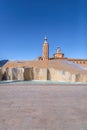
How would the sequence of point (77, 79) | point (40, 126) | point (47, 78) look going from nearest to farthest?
point (40, 126), point (77, 79), point (47, 78)

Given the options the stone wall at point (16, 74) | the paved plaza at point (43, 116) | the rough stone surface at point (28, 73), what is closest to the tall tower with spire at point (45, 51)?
the rough stone surface at point (28, 73)

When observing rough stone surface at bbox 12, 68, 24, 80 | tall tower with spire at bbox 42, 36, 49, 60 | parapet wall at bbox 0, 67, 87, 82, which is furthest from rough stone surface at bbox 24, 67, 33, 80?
tall tower with spire at bbox 42, 36, 49, 60

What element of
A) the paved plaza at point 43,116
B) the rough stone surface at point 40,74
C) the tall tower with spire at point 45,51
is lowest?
the paved plaza at point 43,116

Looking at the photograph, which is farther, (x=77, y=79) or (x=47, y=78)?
(x=47, y=78)

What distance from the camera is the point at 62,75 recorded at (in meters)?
16.4

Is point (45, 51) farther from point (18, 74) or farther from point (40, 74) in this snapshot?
point (18, 74)

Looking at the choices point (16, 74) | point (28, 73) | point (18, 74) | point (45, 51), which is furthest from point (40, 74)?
point (45, 51)

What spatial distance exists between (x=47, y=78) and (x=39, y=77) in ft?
2.38

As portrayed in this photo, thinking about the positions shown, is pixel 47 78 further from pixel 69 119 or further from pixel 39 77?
pixel 69 119

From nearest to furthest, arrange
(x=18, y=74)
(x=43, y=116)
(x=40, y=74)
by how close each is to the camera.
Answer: (x=43, y=116) < (x=18, y=74) < (x=40, y=74)

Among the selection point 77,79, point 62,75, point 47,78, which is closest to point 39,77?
point 47,78

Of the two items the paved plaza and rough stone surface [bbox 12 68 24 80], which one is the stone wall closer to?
rough stone surface [bbox 12 68 24 80]

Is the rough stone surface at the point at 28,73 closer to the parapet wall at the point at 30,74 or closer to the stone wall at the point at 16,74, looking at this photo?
the parapet wall at the point at 30,74

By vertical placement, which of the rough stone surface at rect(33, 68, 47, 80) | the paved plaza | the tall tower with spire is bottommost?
the paved plaza
